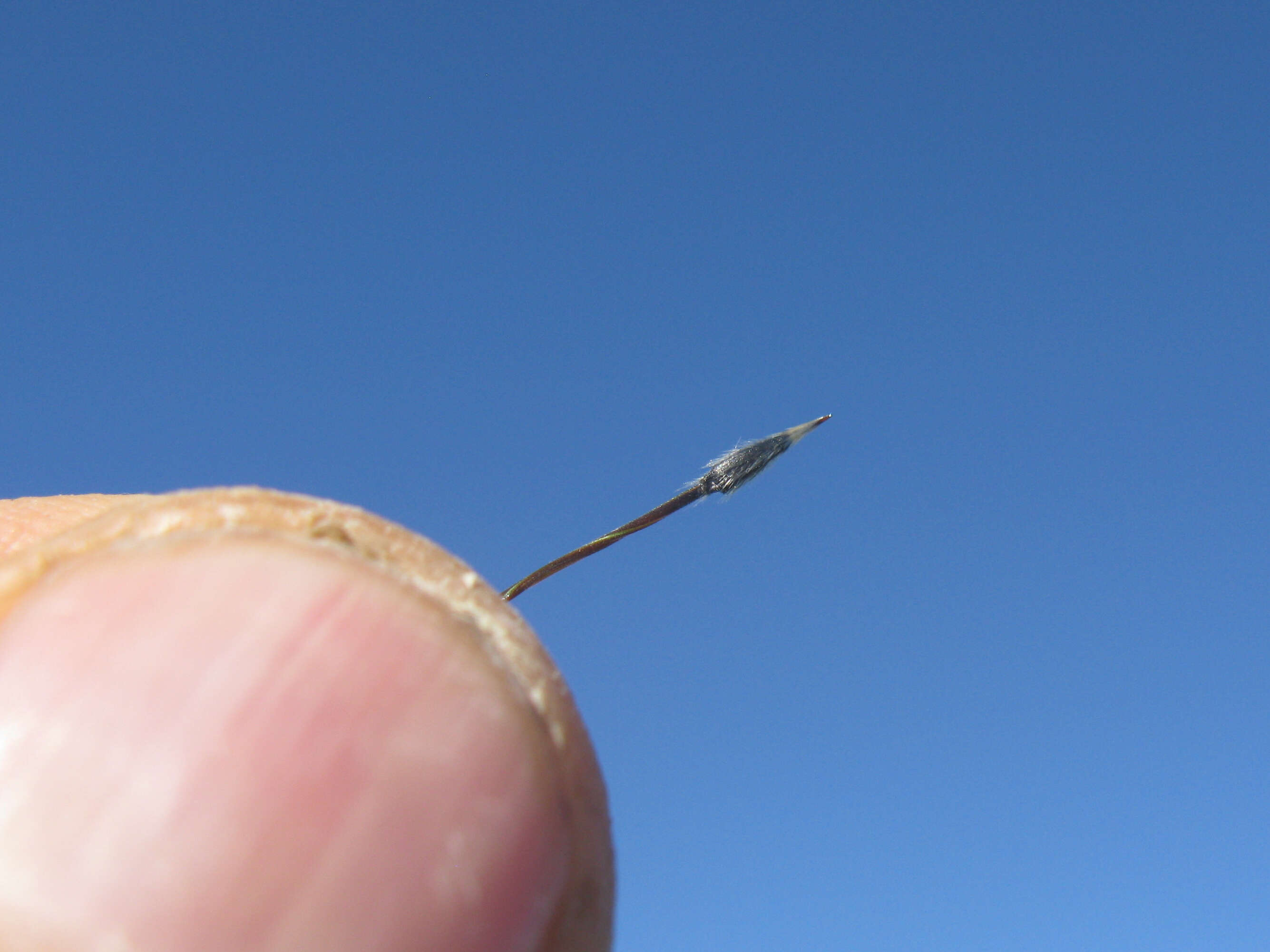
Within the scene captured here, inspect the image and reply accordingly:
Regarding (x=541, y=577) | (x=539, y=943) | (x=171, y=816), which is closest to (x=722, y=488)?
(x=541, y=577)

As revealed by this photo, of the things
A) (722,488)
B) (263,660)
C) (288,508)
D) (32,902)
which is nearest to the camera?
(32,902)

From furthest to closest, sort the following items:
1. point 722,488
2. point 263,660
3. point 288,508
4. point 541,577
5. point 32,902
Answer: point 722,488 → point 541,577 → point 288,508 → point 263,660 → point 32,902

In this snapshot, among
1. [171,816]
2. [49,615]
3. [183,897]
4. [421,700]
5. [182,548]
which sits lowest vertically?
[183,897]

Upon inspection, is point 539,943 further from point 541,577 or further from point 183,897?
point 541,577

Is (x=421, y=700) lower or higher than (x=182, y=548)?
lower
